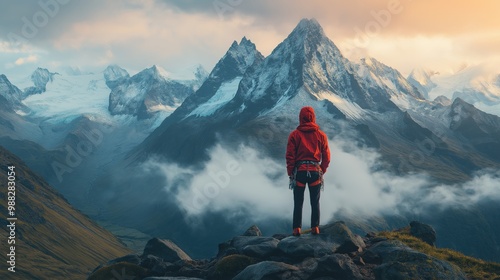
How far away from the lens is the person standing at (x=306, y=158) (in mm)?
35938

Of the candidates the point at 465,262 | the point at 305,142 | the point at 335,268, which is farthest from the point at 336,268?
the point at 465,262

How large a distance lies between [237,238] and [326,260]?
13834 millimetres

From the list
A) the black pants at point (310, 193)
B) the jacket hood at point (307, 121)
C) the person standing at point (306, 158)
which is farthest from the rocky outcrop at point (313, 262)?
the jacket hood at point (307, 121)

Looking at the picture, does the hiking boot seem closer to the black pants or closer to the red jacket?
the black pants

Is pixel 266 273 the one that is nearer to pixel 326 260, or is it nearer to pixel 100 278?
pixel 326 260

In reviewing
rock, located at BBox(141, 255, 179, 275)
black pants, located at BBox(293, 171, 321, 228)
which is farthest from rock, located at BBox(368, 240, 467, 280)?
rock, located at BBox(141, 255, 179, 275)

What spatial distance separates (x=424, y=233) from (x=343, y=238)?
418 inches

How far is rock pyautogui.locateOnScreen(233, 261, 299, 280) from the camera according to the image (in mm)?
32781

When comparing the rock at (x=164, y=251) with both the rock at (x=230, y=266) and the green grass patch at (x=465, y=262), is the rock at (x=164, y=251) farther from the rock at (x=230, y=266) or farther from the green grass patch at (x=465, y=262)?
the green grass patch at (x=465, y=262)

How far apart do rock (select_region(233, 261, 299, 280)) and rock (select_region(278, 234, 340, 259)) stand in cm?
247

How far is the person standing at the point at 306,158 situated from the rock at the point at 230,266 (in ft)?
15.8

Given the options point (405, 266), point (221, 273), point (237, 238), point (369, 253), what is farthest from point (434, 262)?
point (237, 238)

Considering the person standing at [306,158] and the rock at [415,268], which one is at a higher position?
the person standing at [306,158]

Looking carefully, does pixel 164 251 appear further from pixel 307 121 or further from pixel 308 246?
pixel 307 121
